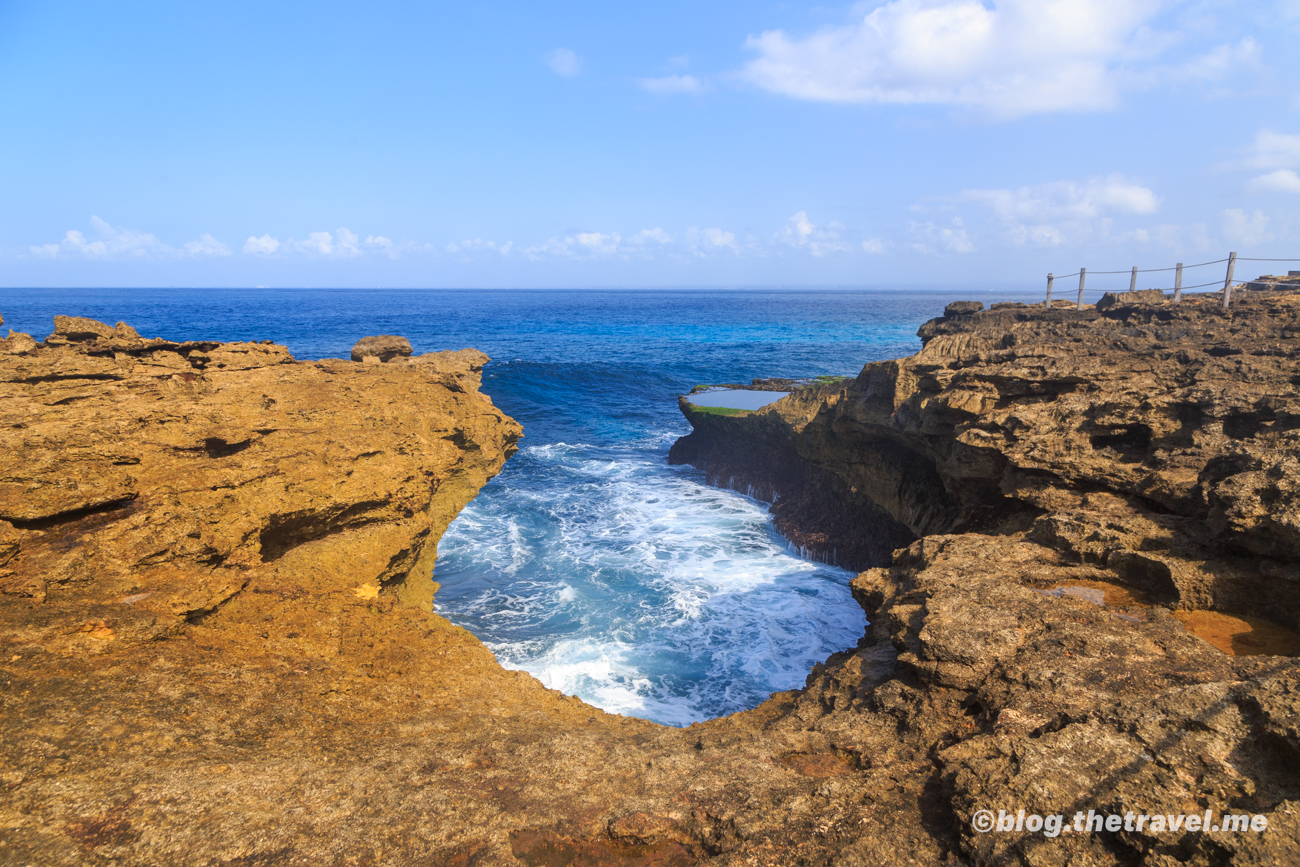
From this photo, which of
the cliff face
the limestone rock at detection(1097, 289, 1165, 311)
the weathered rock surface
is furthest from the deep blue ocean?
the limestone rock at detection(1097, 289, 1165, 311)

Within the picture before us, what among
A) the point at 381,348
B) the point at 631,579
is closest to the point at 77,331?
the point at 381,348

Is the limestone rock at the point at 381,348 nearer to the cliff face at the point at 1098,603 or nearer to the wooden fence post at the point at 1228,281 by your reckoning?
the cliff face at the point at 1098,603

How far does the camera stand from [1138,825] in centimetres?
332

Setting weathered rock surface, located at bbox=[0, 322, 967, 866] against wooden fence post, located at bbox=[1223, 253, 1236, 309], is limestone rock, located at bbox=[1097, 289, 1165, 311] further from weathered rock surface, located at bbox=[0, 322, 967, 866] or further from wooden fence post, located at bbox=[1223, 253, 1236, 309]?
weathered rock surface, located at bbox=[0, 322, 967, 866]

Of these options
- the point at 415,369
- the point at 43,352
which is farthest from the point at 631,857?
the point at 43,352

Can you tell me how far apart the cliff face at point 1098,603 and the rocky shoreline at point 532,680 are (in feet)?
0.09

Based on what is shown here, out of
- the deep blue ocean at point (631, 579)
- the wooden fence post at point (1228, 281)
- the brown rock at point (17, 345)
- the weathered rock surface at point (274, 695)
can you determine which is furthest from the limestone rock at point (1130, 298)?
the brown rock at point (17, 345)

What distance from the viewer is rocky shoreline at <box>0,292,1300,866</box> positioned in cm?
367

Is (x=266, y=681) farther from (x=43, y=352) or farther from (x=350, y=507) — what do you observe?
(x=43, y=352)

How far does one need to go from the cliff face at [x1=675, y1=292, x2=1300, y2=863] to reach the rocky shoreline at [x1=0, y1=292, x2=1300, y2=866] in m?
0.03

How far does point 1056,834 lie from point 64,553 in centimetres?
761

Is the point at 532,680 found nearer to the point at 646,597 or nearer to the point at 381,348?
the point at 646,597

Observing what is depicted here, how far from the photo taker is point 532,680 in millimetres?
6422

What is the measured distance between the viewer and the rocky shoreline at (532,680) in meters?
3.67
